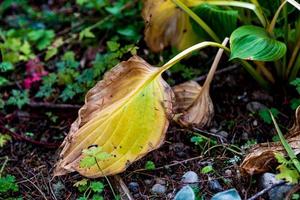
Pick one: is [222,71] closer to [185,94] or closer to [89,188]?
[185,94]

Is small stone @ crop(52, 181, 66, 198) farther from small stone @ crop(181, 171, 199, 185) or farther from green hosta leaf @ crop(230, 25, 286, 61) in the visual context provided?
green hosta leaf @ crop(230, 25, 286, 61)

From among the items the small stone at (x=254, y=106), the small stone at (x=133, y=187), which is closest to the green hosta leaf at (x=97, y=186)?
the small stone at (x=133, y=187)

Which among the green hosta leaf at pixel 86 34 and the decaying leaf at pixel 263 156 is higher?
the green hosta leaf at pixel 86 34

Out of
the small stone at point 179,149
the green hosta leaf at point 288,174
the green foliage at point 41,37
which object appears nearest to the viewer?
the green hosta leaf at point 288,174

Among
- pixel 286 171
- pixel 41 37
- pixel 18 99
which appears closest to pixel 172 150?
pixel 286 171

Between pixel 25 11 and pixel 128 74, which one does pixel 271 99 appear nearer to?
pixel 128 74

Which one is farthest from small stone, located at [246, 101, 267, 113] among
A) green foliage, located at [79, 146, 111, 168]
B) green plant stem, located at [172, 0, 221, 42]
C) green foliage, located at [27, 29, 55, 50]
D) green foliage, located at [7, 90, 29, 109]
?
green foliage, located at [27, 29, 55, 50]

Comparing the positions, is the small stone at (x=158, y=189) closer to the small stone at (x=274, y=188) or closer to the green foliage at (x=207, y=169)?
the green foliage at (x=207, y=169)

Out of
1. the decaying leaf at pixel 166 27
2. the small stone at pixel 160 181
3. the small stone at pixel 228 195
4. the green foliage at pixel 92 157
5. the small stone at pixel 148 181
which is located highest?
the decaying leaf at pixel 166 27
